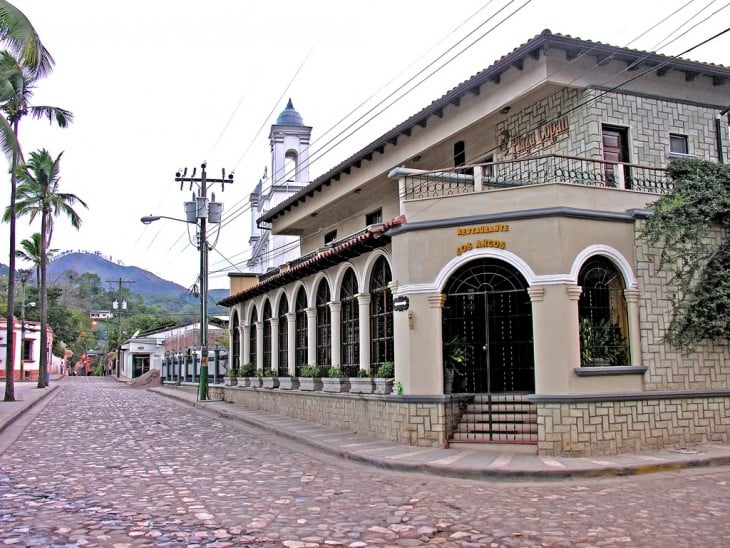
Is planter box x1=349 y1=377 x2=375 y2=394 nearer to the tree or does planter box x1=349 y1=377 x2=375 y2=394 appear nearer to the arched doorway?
the arched doorway

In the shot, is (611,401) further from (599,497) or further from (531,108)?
(531,108)

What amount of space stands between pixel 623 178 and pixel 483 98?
12.1 feet

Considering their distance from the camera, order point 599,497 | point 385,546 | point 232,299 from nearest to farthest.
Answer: point 385,546, point 599,497, point 232,299

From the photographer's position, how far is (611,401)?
12164 millimetres

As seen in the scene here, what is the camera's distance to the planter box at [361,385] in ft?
49.2

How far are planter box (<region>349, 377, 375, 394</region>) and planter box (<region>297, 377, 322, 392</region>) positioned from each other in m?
2.44

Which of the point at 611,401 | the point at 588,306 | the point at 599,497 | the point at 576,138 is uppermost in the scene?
the point at 576,138

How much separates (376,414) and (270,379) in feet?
27.6

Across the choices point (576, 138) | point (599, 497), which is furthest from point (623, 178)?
point (599, 497)

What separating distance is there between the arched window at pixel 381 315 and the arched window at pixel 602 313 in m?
4.07

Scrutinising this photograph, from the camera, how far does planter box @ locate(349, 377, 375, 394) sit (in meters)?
15.0

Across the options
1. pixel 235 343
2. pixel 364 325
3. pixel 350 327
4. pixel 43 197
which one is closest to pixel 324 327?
pixel 350 327

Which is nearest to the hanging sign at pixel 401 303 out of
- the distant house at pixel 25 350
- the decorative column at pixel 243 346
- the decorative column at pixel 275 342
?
the decorative column at pixel 275 342

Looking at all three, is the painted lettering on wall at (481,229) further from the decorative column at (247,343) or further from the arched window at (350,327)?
the decorative column at (247,343)
